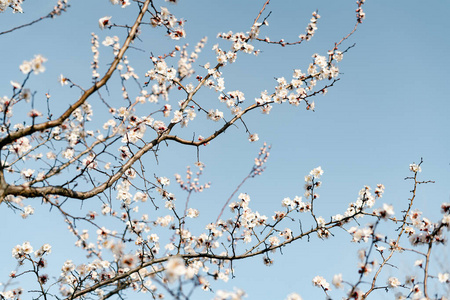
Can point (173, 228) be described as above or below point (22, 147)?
below

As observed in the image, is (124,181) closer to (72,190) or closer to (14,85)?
(72,190)

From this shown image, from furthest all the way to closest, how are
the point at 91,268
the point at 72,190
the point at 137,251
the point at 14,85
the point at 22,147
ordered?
the point at 137,251 → the point at 91,268 → the point at 22,147 → the point at 72,190 → the point at 14,85

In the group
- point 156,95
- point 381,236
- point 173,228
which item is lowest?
point 381,236

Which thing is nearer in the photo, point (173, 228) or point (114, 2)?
point (114, 2)

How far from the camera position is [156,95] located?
491cm

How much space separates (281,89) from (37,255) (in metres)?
4.46

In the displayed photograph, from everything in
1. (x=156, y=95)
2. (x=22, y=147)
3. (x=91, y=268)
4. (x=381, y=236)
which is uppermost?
(x=156, y=95)

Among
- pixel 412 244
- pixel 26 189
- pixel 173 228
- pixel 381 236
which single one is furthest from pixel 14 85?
pixel 412 244

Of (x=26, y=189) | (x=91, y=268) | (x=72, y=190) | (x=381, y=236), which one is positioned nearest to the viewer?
(x=381, y=236)

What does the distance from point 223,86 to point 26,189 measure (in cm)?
319

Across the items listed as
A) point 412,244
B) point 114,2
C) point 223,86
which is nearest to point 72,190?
point 114,2

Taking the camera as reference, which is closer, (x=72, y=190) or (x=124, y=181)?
(x=72, y=190)

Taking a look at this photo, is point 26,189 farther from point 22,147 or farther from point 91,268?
point 91,268

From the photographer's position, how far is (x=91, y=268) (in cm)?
470
